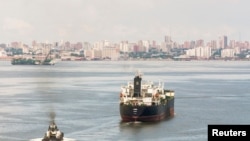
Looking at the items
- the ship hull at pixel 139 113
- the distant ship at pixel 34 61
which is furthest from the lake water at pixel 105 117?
the distant ship at pixel 34 61

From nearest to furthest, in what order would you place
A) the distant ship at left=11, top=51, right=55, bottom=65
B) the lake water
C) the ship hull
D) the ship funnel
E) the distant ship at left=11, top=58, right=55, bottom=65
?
the lake water < the ship hull < the ship funnel < the distant ship at left=11, top=58, right=55, bottom=65 < the distant ship at left=11, top=51, right=55, bottom=65

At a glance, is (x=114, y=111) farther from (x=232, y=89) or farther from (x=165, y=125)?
(x=232, y=89)

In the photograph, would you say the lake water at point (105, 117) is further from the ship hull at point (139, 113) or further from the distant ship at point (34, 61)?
the distant ship at point (34, 61)

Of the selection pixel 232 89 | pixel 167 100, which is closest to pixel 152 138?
pixel 167 100

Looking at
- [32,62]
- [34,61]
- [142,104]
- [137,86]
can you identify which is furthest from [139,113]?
[32,62]

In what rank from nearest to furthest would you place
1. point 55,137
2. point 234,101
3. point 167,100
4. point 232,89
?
point 55,137
point 167,100
point 234,101
point 232,89

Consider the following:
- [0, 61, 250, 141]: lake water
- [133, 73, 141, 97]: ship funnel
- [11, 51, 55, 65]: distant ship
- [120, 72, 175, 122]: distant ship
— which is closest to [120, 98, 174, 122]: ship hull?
[120, 72, 175, 122]: distant ship

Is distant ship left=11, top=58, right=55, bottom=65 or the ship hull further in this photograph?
distant ship left=11, top=58, right=55, bottom=65

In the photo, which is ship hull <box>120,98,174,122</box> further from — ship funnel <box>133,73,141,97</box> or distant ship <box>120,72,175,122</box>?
ship funnel <box>133,73,141,97</box>
